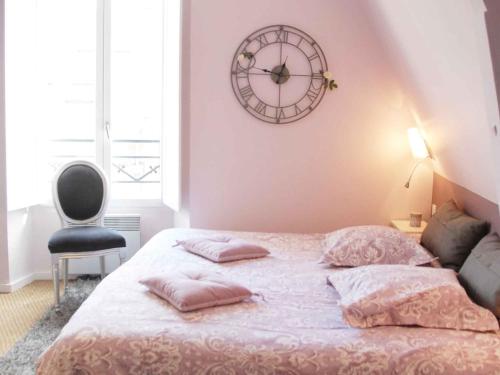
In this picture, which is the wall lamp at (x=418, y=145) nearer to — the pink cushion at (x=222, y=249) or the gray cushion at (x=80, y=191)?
the pink cushion at (x=222, y=249)

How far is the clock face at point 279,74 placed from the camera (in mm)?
3326

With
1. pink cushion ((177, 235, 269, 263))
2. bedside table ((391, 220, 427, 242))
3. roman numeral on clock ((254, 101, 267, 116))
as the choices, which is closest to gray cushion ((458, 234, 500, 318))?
bedside table ((391, 220, 427, 242))

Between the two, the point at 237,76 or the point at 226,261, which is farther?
the point at 237,76

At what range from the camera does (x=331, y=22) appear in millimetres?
3314

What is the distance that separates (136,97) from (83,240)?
1.29 metres

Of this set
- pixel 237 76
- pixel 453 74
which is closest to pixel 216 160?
pixel 237 76

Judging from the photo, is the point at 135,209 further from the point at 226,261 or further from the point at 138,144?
the point at 226,261

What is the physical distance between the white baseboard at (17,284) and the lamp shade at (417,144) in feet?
9.86

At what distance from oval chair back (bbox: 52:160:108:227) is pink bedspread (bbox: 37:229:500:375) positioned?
182 centimetres

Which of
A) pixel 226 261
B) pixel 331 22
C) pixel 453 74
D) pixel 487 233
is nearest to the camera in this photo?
pixel 453 74

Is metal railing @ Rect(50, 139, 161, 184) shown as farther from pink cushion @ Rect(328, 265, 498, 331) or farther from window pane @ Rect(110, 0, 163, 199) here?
pink cushion @ Rect(328, 265, 498, 331)

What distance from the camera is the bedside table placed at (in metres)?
2.95

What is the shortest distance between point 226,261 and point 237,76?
4.70 ft

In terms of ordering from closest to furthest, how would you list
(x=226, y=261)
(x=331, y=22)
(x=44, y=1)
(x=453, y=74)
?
(x=453, y=74) < (x=226, y=261) < (x=331, y=22) < (x=44, y=1)
